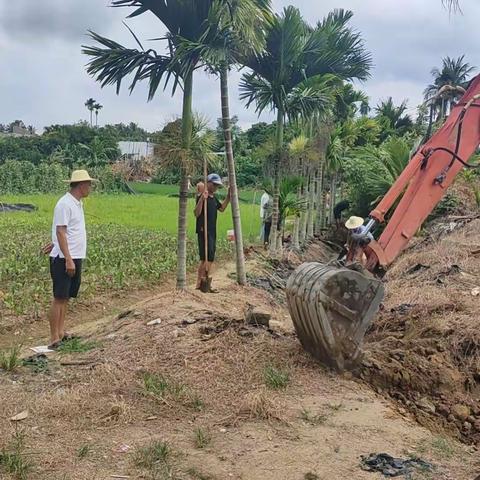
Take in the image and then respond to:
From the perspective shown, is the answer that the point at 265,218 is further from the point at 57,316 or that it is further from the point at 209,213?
the point at 57,316

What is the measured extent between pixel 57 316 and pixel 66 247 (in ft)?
2.62

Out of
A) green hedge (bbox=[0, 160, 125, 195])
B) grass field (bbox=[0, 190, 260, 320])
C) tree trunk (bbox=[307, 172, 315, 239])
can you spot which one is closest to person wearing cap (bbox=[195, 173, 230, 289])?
grass field (bbox=[0, 190, 260, 320])

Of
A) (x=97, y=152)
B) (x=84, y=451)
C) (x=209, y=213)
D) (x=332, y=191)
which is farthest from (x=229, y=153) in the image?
(x=97, y=152)

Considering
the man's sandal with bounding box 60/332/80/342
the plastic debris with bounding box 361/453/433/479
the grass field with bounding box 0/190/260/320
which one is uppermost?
the grass field with bounding box 0/190/260/320

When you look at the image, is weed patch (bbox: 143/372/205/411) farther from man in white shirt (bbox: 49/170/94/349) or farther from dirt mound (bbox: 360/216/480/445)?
man in white shirt (bbox: 49/170/94/349)

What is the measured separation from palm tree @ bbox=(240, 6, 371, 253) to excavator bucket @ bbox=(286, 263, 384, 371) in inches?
301

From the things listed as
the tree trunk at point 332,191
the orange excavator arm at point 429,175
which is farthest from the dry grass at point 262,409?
the tree trunk at point 332,191

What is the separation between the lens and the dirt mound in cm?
560

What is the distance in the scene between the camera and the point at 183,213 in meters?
8.59

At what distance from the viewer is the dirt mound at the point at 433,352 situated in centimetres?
A: 560

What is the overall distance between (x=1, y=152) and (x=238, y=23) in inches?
1625

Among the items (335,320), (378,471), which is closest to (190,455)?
(378,471)

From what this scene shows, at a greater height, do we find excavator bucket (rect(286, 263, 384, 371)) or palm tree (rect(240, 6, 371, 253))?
palm tree (rect(240, 6, 371, 253))

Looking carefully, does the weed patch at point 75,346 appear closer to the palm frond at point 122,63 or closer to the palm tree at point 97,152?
the palm frond at point 122,63
